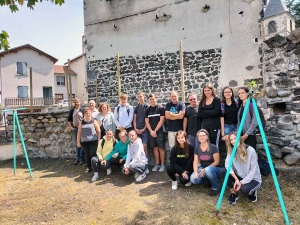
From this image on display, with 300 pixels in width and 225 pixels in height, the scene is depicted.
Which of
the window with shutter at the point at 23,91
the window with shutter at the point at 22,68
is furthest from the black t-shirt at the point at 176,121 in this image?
the window with shutter at the point at 22,68

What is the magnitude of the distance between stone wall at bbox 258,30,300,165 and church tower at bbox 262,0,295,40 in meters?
4.55

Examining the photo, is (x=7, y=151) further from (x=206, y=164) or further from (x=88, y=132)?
(x=206, y=164)

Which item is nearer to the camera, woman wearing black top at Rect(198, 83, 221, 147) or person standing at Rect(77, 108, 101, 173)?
woman wearing black top at Rect(198, 83, 221, 147)

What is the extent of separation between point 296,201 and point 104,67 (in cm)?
879

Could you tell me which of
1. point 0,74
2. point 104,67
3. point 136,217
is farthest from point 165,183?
point 0,74

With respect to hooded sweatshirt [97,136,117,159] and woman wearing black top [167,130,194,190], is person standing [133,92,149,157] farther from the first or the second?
woman wearing black top [167,130,194,190]

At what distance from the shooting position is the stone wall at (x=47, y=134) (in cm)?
637

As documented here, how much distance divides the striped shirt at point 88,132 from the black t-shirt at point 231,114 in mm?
2675

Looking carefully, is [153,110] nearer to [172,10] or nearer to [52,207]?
[52,207]

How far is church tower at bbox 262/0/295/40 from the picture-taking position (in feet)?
26.5

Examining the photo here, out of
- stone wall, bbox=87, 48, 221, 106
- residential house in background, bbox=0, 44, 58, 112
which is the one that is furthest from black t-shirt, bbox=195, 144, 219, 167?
residential house in background, bbox=0, 44, 58, 112

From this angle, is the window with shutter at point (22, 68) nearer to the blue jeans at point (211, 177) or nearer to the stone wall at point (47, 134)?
the stone wall at point (47, 134)

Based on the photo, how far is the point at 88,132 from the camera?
16.5 feet

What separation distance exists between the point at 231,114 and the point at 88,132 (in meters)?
2.89
